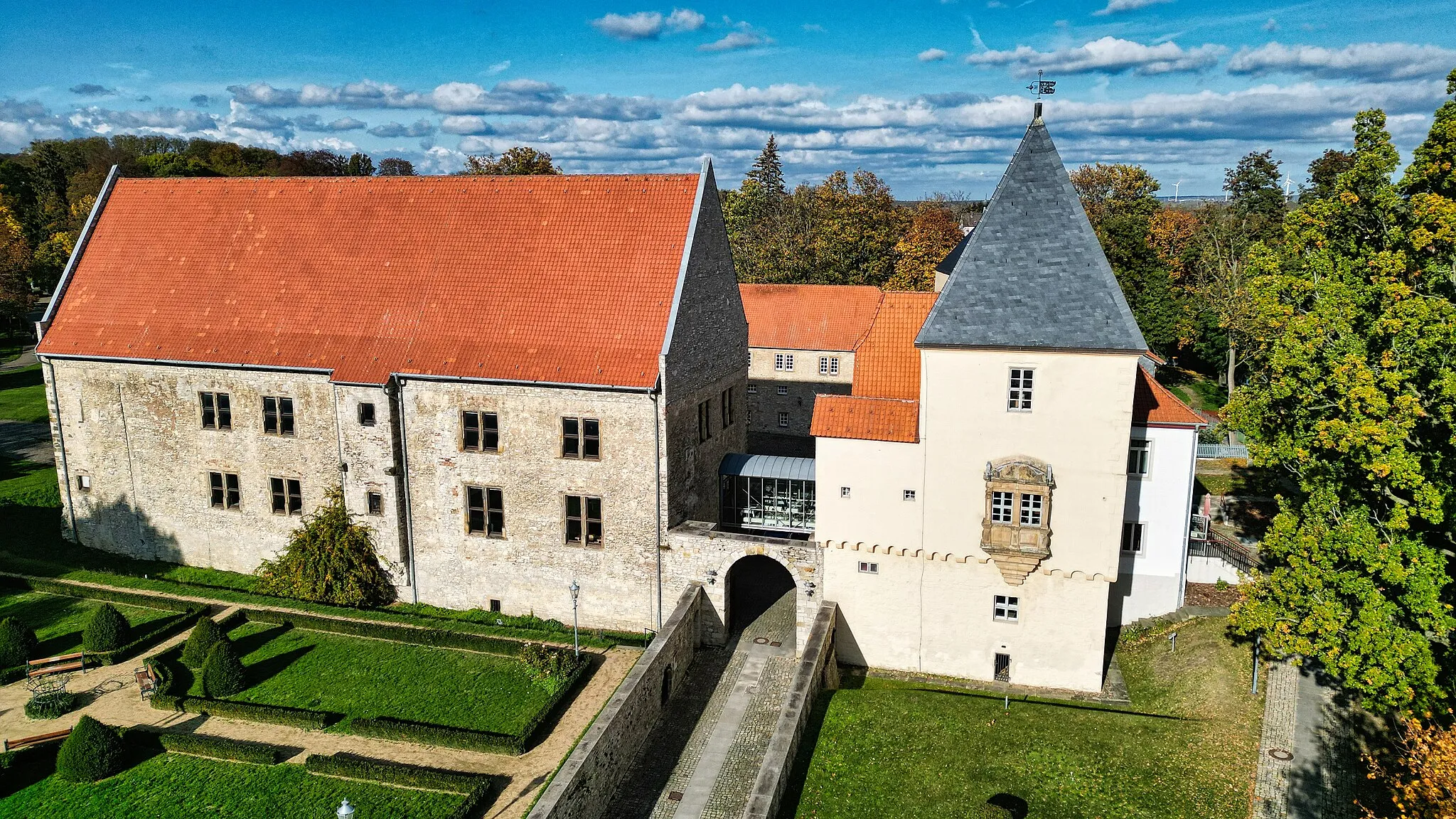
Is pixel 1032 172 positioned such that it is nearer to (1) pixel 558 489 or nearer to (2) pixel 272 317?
(1) pixel 558 489

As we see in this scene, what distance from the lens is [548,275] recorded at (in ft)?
99.7

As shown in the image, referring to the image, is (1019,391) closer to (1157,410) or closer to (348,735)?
(1157,410)

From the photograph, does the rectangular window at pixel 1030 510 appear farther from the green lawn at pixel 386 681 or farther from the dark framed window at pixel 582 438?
the green lawn at pixel 386 681

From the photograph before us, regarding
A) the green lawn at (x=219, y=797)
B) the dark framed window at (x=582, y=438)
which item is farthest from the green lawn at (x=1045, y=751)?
the dark framed window at (x=582, y=438)

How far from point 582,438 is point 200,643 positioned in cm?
1311

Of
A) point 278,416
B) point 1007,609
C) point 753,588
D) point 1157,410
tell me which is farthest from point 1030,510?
point 278,416

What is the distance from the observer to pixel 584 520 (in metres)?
29.4

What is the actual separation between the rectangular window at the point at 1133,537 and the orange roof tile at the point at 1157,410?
3.48 m

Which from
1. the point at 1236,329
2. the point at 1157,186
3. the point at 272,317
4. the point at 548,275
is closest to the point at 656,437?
the point at 548,275

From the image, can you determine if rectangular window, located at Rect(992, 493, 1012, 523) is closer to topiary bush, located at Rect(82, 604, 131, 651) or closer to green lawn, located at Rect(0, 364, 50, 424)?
topiary bush, located at Rect(82, 604, 131, 651)

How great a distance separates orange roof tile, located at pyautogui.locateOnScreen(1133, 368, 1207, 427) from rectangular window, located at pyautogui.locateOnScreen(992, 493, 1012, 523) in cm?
588

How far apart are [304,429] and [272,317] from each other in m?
4.36

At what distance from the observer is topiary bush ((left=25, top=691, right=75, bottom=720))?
25.0m

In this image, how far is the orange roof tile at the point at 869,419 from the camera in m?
26.4
